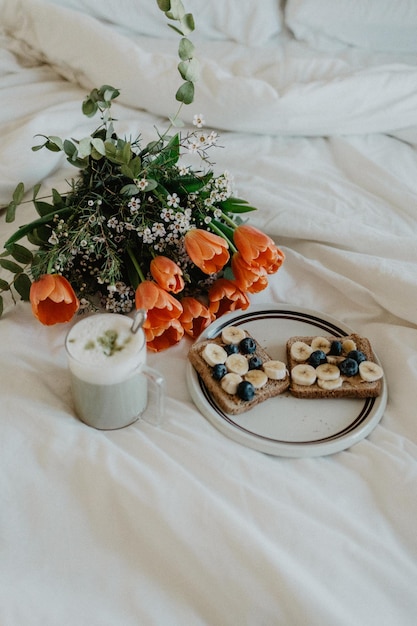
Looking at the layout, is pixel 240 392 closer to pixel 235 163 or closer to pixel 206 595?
pixel 206 595

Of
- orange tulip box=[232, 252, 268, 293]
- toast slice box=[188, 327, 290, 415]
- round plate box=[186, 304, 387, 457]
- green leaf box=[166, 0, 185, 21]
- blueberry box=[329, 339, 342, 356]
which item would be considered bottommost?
round plate box=[186, 304, 387, 457]

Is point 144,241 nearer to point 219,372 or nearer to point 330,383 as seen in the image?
point 219,372

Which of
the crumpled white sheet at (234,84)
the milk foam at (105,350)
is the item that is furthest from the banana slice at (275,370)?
the crumpled white sheet at (234,84)

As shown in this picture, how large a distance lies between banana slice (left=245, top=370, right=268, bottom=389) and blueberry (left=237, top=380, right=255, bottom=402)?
13 millimetres

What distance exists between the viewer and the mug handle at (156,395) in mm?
864

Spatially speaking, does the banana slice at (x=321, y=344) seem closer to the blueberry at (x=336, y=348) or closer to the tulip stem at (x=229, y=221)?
the blueberry at (x=336, y=348)

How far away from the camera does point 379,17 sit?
5.19ft

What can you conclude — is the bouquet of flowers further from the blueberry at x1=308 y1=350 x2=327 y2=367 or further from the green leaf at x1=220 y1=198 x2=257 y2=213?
the blueberry at x1=308 y1=350 x2=327 y2=367

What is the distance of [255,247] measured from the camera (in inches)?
37.5

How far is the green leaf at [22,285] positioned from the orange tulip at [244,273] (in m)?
0.32

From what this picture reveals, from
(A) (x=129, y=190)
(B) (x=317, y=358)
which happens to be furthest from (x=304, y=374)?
(A) (x=129, y=190)

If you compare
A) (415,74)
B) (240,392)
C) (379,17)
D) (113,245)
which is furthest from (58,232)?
(379,17)

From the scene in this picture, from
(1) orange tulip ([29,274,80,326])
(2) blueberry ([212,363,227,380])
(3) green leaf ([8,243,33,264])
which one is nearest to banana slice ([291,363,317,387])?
(2) blueberry ([212,363,227,380])

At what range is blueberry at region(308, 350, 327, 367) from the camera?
3.20 feet
